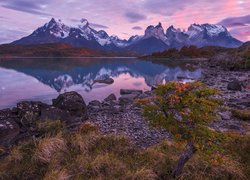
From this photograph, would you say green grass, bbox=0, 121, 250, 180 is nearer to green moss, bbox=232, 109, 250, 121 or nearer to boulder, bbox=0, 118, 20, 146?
boulder, bbox=0, 118, 20, 146

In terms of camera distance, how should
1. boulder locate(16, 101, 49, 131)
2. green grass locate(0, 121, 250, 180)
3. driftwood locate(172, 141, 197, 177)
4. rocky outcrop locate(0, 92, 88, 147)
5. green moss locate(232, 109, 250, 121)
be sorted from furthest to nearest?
green moss locate(232, 109, 250, 121)
boulder locate(16, 101, 49, 131)
rocky outcrop locate(0, 92, 88, 147)
green grass locate(0, 121, 250, 180)
driftwood locate(172, 141, 197, 177)

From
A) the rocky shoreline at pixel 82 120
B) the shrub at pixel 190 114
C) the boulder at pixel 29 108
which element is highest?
the shrub at pixel 190 114

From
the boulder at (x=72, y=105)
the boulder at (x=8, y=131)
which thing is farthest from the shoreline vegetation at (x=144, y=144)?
the boulder at (x=72, y=105)

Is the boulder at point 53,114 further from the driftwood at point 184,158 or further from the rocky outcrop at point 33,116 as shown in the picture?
the driftwood at point 184,158

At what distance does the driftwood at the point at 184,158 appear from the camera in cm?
921

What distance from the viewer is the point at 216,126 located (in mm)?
16875

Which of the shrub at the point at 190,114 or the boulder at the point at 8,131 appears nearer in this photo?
the shrub at the point at 190,114

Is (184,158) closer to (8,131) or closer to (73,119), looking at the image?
(8,131)

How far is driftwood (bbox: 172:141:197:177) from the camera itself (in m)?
Result: 9.21

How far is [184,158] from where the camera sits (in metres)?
9.49

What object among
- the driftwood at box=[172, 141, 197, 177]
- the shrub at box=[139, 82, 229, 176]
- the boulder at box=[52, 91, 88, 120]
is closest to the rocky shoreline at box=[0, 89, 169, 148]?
the boulder at box=[52, 91, 88, 120]

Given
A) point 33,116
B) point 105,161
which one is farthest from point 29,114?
point 105,161

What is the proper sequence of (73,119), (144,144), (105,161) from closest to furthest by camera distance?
(105,161) → (144,144) → (73,119)

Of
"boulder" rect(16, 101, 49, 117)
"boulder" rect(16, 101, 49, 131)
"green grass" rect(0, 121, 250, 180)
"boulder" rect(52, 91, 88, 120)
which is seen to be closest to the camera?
"green grass" rect(0, 121, 250, 180)
